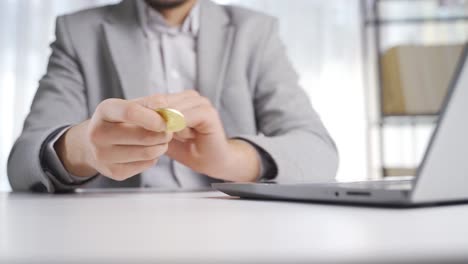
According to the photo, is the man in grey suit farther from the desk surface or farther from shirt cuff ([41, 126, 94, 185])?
the desk surface

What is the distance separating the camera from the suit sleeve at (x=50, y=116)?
79cm

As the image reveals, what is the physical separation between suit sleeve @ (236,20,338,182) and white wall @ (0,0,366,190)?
1.22m

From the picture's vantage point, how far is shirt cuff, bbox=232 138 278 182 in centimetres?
85

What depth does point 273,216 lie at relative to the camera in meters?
0.36

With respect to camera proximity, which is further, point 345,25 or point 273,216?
point 345,25

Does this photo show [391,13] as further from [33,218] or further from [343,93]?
[33,218]

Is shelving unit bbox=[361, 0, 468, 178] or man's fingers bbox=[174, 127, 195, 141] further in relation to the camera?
shelving unit bbox=[361, 0, 468, 178]

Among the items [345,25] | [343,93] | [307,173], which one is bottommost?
[307,173]

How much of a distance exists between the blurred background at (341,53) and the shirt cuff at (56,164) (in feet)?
5.38

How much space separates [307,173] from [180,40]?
1.59ft

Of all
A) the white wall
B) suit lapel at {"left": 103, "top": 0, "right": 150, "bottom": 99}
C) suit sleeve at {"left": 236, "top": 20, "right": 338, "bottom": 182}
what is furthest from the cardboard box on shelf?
suit lapel at {"left": 103, "top": 0, "right": 150, "bottom": 99}

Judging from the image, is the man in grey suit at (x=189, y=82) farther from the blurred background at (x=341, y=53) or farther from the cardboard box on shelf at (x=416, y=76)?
the blurred background at (x=341, y=53)

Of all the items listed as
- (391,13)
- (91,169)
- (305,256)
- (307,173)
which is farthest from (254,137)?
(391,13)

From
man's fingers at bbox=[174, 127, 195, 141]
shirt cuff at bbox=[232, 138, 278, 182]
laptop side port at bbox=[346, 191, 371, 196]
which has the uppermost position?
man's fingers at bbox=[174, 127, 195, 141]
